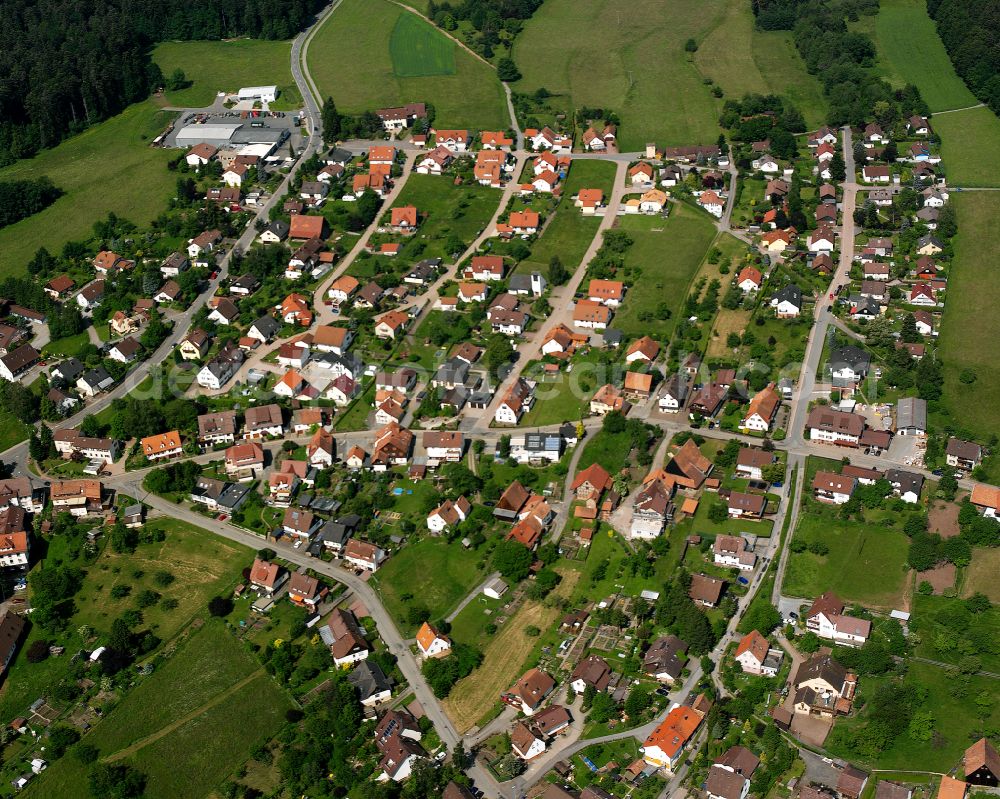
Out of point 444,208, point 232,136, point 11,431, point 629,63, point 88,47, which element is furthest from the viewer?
point 629,63

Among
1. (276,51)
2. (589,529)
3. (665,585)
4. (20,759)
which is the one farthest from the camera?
(276,51)

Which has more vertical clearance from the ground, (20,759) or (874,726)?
(874,726)

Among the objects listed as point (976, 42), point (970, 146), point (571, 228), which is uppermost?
point (976, 42)

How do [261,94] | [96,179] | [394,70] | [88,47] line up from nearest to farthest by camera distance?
[96,179] → [261,94] → [88,47] → [394,70]

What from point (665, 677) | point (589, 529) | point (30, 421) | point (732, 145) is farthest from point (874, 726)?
point (732, 145)

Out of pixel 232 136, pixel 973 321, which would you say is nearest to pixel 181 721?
pixel 973 321

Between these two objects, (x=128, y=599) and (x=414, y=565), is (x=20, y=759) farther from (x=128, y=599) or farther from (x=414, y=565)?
(x=414, y=565)

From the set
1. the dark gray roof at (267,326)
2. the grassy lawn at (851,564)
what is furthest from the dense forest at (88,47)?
the grassy lawn at (851,564)

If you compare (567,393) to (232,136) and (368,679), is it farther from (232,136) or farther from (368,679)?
(232,136)
